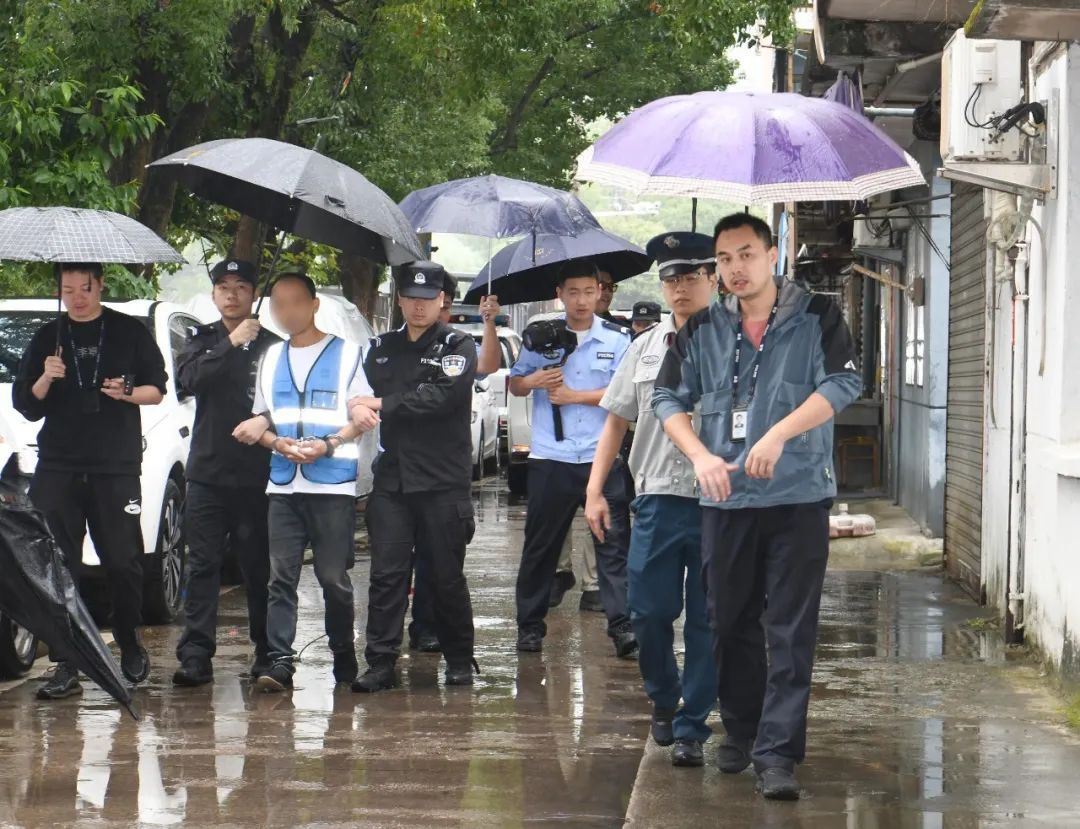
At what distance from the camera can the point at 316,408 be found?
782 cm

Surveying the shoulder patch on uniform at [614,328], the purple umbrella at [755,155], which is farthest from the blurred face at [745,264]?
the shoulder patch on uniform at [614,328]

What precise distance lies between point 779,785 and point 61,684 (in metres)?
3.53

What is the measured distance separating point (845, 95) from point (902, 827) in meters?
7.12

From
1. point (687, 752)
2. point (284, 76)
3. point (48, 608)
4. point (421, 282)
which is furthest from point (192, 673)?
point (284, 76)

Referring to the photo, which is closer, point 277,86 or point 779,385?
point 779,385

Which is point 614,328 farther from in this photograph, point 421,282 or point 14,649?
point 14,649

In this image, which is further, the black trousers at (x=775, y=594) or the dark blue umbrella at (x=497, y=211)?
the dark blue umbrella at (x=497, y=211)

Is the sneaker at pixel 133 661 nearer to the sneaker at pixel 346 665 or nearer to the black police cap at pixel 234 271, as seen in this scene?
the sneaker at pixel 346 665

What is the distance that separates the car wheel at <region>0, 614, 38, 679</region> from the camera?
8.12 m

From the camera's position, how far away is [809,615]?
5.82 m

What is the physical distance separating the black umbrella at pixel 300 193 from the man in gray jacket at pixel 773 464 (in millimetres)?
2268

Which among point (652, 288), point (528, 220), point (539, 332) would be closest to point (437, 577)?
point (539, 332)

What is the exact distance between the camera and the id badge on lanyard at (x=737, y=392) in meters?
5.83

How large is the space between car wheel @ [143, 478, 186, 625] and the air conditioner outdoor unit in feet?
15.2
